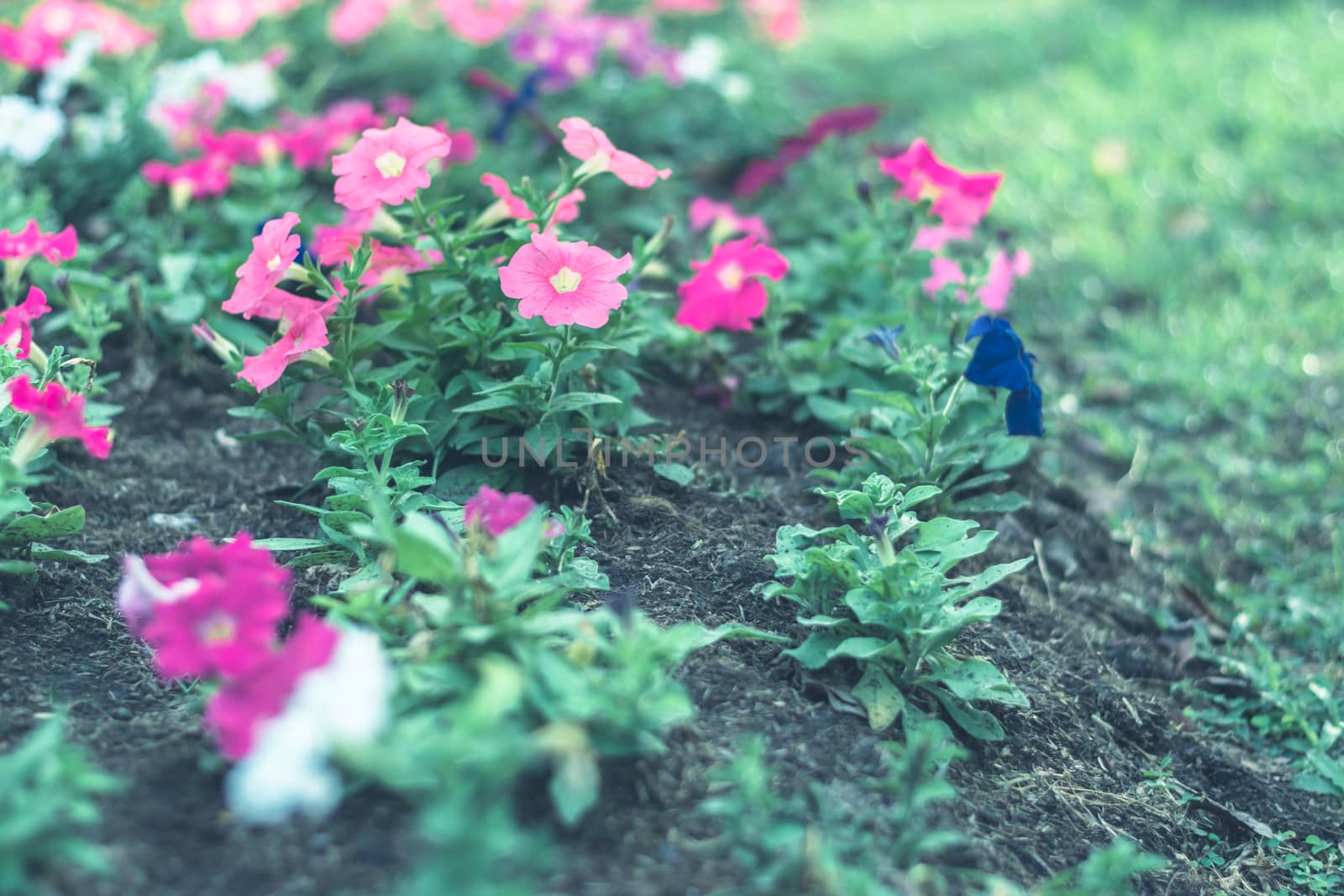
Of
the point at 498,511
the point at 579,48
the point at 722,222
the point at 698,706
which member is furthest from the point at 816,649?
the point at 579,48

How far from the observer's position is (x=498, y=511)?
6.05 ft

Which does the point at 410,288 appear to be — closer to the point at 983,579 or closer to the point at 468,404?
the point at 468,404

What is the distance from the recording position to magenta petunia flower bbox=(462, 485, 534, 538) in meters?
1.83

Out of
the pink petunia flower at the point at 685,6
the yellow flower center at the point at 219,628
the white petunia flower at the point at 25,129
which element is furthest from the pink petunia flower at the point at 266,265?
the pink petunia flower at the point at 685,6

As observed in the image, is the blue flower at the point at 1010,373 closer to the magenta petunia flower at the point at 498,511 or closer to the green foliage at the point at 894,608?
the green foliage at the point at 894,608

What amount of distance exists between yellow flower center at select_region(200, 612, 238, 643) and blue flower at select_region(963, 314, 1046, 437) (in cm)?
142

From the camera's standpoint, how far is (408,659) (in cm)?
166

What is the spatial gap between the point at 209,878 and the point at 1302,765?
6.76 feet

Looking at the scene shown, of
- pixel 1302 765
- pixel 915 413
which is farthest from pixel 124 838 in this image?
pixel 1302 765

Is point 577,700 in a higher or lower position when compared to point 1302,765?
higher

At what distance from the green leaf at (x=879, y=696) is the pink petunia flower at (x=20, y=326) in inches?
62.6

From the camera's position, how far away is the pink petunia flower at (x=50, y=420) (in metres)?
1.79

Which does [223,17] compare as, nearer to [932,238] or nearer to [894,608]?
[932,238]

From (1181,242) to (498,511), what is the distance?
3.45 m
